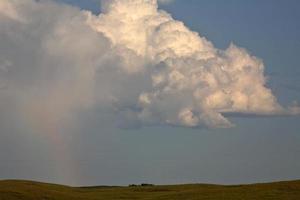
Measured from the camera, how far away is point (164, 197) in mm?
120625

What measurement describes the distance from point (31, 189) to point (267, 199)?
4412 centimetres

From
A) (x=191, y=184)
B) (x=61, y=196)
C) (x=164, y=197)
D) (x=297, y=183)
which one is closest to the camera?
(x=61, y=196)

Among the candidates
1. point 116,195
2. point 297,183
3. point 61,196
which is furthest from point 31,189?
point 297,183

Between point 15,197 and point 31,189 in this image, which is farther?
point 31,189

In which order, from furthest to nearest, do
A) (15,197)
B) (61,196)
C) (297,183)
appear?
(297,183), (61,196), (15,197)

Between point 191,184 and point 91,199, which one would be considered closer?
point 91,199

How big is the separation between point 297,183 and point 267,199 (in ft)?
68.0

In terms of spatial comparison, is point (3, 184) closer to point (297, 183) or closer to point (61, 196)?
point (61, 196)

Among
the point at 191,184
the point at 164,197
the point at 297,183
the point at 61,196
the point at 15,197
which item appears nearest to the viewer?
the point at 15,197

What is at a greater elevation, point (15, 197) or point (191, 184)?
point (191, 184)

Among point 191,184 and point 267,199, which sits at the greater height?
point 191,184

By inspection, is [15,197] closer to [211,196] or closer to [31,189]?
[31,189]

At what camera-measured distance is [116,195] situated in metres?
135

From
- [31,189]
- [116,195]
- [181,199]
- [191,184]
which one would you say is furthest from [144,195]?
[191,184]
